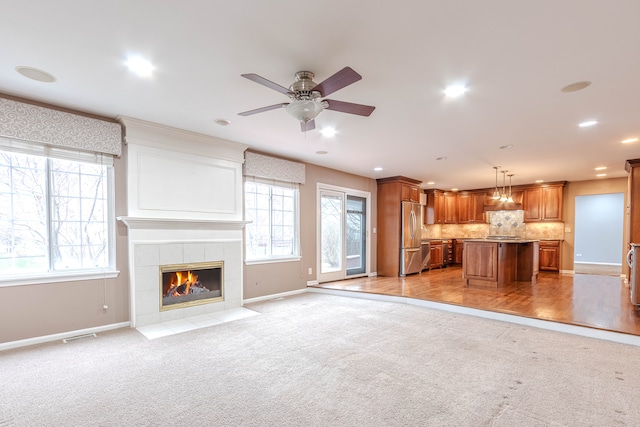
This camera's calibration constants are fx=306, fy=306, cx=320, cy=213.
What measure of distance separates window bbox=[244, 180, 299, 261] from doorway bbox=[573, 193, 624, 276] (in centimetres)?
895

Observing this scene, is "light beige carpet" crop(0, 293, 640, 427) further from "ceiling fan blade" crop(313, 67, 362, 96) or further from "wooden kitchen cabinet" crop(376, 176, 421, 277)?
"wooden kitchen cabinet" crop(376, 176, 421, 277)

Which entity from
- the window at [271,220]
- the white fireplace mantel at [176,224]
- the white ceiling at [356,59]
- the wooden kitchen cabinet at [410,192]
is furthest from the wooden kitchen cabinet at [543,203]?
the white fireplace mantel at [176,224]

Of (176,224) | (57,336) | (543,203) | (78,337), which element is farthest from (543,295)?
(57,336)

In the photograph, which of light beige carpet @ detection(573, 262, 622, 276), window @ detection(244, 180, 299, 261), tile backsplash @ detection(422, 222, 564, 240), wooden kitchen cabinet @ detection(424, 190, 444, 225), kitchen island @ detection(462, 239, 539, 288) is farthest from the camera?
wooden kitchen cabinet @ detection(424, 190, 444, 225)

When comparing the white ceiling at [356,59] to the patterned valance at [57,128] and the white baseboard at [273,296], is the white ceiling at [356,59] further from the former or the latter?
the white baseboard at [273,296]

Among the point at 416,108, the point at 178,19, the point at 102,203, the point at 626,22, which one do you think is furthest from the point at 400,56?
the point at 102,203

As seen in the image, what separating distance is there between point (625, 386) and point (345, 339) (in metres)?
2.48

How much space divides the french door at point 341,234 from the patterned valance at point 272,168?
2.78 ft

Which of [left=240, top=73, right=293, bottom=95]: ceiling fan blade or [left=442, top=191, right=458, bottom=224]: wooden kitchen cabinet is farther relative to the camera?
[left=442, top=191, right=458, bottom=224]: wooden kitchen cabinet

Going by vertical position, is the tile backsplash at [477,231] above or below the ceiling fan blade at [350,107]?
below

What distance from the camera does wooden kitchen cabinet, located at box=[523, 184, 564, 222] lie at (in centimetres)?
859

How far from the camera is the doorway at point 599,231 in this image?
9664 mm

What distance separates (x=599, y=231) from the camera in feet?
32.8

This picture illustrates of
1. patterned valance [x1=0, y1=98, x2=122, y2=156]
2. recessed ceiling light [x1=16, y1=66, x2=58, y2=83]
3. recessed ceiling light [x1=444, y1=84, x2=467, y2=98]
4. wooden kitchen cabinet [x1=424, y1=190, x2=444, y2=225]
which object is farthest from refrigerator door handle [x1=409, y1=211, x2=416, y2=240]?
recessed ceiling light [x1=16, y1=66, x2=58, y2=83]
